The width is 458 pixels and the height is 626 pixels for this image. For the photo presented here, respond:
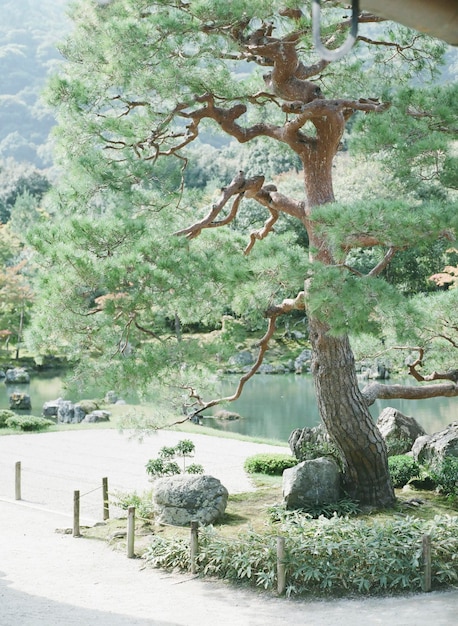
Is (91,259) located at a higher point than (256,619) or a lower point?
higher

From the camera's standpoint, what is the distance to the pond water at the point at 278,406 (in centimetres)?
1527

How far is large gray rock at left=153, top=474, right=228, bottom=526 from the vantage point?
6.97 m

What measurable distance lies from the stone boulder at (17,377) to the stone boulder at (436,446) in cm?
1515

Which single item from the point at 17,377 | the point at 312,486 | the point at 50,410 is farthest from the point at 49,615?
the point at 17,377

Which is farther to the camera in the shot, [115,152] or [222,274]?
[115,152]

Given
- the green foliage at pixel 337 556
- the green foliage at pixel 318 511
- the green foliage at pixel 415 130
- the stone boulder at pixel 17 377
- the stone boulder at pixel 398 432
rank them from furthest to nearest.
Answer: the stone boulder at pixel 17 377 → the stone boulder at pixel 398 432 → the green foliage at pixel 318 511 → the green foliage at pixel 415 130 → the green foliage at pixel 337 556

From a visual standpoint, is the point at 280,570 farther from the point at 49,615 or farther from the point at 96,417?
the point at 96,417

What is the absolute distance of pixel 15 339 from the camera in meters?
25.0

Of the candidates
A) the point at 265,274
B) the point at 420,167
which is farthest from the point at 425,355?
the point at 265,274

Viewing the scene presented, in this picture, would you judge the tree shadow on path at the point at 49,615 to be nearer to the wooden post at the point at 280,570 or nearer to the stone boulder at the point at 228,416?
the wooden post at the point at 280,570

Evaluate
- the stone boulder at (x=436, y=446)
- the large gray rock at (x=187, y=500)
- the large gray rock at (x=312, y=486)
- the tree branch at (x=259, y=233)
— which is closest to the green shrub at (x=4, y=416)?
the large gray rock at (x=187, y=500)

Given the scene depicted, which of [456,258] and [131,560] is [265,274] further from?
[456,258]

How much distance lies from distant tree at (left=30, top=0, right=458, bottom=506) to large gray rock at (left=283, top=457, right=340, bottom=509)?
0.21 metres

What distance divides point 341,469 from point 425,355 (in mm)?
1396
